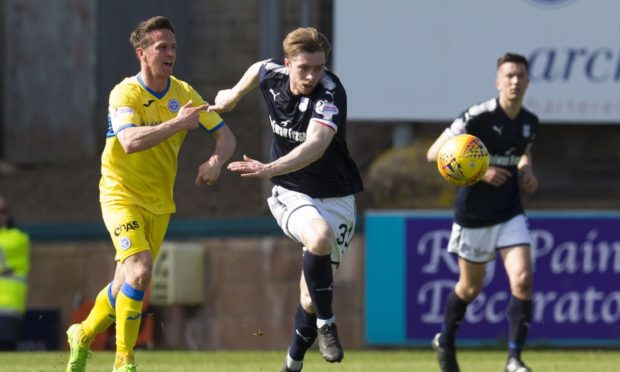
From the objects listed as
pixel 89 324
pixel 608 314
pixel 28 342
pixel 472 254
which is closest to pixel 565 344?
pixel 608 314

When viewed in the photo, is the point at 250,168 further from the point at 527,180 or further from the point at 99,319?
the point at 527,180

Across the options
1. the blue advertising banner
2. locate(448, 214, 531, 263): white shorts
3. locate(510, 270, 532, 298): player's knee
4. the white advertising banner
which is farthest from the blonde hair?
the white advertising banner

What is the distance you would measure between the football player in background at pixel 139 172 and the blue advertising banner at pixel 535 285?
5076 mm

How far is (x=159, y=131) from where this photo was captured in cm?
805

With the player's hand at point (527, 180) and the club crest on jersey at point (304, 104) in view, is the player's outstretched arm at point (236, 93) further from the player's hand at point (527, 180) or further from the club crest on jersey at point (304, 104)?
the player's hand at point (527, 180)

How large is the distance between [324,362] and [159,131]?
13.4ft

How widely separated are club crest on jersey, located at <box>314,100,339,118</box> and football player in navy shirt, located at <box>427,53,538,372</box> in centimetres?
178

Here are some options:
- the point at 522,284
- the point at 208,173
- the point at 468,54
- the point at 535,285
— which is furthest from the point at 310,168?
the point at 468,54

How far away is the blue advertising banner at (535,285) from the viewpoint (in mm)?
13523

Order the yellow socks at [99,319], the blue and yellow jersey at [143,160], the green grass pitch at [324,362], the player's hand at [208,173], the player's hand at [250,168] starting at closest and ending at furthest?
the player's hand at [250,168] → the player's hand at [208,173] → the blue and yellow jersey at [143,160] → the yellow socks at [99,319] → the green grass pitch at [324,362]

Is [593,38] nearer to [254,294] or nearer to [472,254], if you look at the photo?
[254,294]

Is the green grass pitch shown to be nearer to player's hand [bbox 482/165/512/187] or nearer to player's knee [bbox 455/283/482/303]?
player's knee [bbox 455/283/482/303]

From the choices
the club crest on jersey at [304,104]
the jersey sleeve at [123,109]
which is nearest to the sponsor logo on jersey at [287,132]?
the club crest on jersey at [304,104]

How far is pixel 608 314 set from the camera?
1355 cm
